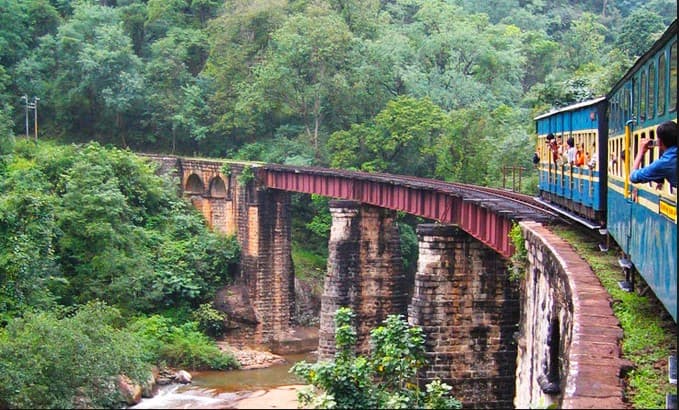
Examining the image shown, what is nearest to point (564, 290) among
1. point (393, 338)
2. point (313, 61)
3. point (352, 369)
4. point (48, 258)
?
point (352, 369)

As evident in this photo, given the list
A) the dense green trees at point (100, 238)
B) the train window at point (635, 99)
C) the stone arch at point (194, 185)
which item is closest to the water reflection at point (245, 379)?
the dense green trees at point (100, 238)

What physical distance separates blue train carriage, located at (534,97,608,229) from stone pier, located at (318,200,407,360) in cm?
1009

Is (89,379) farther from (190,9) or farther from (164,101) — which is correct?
(190,9)

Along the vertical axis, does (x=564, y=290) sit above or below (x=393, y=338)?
above

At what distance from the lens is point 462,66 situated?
5922 cm

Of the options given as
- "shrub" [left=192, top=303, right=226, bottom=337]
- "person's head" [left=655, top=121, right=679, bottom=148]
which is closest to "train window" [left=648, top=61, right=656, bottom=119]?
"person's head" [left=655, top=121, right=679, bottom=148]

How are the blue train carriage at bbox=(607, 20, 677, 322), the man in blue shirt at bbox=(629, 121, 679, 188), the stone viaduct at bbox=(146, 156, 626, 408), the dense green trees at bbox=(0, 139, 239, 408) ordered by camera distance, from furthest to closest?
the dense green trees at bbox=(0, 139, 239, 408)
the stone viaduct at bbox=(146, 156, 626, 408)
the blue train carriage at bbox=(607, 20, 677, 322)
the man in blue shirt at bbox=(629, 121, 679, 188)

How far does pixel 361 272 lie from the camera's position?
35844 mm

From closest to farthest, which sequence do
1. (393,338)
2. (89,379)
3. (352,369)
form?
(352,369) < (393,338) < (89,379)

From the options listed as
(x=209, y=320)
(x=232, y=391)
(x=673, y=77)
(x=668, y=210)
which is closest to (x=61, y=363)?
(x=232, y=391)

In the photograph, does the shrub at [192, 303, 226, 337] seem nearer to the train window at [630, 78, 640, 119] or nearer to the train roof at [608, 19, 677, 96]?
the train roof at [608, 19, 677, 96]

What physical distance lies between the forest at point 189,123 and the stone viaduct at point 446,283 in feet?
7.33

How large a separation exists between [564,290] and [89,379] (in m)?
16.8

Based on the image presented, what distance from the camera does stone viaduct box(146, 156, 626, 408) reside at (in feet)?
42.0
